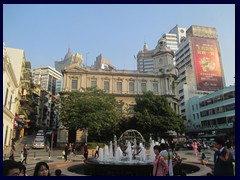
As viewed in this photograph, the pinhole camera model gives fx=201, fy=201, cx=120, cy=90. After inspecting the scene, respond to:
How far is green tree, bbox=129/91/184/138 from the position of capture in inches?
1273

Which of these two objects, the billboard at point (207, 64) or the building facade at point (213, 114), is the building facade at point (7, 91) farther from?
the billboard at point (207, 64)

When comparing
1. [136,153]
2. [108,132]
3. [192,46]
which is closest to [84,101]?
[108,132]

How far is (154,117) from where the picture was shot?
3262cm

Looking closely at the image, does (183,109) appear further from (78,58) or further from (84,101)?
(84,101)

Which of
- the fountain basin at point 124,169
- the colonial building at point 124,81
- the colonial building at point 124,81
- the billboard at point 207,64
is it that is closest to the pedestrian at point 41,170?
the fountain basin at point 124,169

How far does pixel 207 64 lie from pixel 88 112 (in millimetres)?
54245

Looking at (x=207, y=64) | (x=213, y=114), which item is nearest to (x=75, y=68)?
(x=213, y=114)

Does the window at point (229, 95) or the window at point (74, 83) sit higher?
the window at point (74, 83)

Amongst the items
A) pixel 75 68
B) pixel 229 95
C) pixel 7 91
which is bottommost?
pixel 7 91

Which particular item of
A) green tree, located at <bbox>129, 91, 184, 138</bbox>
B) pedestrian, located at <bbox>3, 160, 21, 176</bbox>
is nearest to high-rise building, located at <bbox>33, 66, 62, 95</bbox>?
green tree, located at <bbox>129, 91, 184, 138</bbox>

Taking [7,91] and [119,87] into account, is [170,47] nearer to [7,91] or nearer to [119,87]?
[119,87]

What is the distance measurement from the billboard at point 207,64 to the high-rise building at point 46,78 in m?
54.7

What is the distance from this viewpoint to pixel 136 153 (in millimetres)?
14078

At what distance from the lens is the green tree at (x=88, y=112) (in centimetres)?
2633
